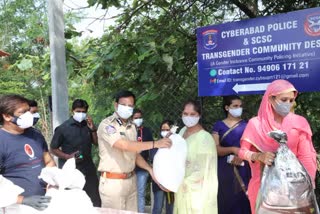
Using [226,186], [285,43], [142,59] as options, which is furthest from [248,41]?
[226,186]

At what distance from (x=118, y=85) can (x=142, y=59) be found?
893 mm

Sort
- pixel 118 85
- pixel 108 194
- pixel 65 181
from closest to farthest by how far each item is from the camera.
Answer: pixel 65 181 → pixel 108 194 → pixel 118 85

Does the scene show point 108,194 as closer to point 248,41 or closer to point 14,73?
point 248,41

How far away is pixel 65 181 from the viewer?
2.16 metres

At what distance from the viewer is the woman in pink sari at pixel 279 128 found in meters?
2.62

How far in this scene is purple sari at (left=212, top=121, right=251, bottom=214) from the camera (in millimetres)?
3736

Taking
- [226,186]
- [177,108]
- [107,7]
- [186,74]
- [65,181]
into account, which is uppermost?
[107,7]

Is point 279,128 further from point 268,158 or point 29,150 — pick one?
point 29,150

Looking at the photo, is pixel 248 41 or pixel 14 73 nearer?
pixel 248 41

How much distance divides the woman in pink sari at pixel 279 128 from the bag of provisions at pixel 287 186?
11 centimetres

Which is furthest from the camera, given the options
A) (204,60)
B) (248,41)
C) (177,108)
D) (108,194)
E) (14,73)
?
(14,73)

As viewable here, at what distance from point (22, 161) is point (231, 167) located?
1905 mm

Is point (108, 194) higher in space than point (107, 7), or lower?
lower

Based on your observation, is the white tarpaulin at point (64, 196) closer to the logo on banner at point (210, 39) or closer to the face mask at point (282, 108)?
the face mask at point (282, 108)
